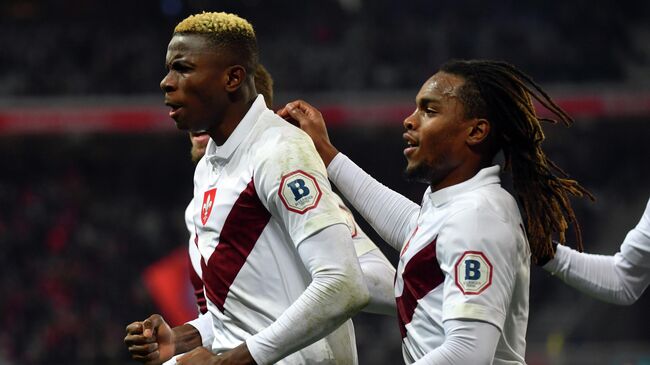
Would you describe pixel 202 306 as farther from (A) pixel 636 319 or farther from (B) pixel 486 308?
(A) pixel 636 319

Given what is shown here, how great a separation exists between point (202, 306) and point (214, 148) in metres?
0.80

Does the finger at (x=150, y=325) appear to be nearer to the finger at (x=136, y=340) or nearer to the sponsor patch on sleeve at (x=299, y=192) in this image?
the finger at (x=136, y=340)

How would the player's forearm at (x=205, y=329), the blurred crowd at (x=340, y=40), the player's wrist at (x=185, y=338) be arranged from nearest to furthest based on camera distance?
the player's wrist at (x=185, y=338) < the player's forearm at (x=205, y=329) < the blurred crowd at (x=340, y=40)

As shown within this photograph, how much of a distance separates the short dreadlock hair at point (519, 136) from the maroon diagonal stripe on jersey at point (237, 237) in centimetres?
60

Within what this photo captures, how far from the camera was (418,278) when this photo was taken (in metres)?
2.80

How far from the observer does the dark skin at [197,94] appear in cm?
302

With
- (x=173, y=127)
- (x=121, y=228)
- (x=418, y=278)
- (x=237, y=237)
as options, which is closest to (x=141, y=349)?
(x=237, y=237)

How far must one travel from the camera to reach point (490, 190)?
279 cm

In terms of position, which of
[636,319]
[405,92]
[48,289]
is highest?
[405,92]

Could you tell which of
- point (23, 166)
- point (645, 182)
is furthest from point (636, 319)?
point (23, 166)

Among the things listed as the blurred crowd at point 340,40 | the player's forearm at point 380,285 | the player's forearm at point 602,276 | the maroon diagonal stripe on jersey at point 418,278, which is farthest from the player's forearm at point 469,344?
the blurred crowd at point 340,40

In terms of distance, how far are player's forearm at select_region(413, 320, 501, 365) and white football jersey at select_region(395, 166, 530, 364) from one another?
0.02 meters

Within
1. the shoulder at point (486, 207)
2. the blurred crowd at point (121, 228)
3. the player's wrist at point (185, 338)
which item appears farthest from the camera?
the blurred crowd at point (121, 228)

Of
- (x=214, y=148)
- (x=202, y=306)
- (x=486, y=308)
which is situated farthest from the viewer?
(x=202, y=306)
